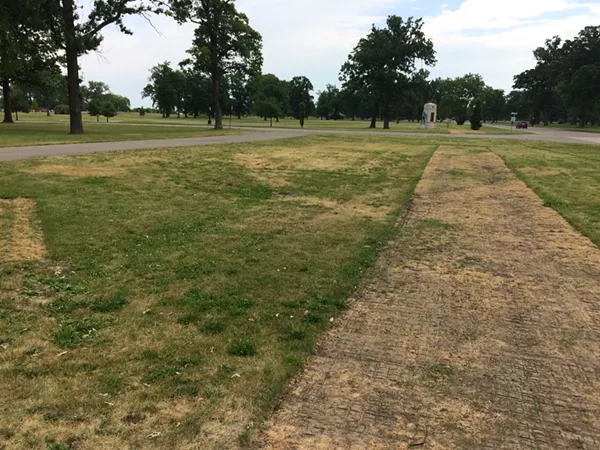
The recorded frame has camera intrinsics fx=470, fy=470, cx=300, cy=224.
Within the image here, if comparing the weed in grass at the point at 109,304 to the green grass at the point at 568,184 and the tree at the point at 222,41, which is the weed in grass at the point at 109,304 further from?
the tree at the point at 222,41

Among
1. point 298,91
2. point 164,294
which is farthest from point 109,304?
point 298,91

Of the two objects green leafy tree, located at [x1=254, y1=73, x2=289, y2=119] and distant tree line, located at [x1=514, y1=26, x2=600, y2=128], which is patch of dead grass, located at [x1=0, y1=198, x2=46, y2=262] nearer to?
distant tree line, located at [x1=514, y1=26, x2=600, y2=128]

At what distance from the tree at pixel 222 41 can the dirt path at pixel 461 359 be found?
37.2 metres

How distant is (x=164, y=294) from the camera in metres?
4.74

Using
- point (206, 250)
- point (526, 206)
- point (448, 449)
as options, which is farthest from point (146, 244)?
point (526, 206)

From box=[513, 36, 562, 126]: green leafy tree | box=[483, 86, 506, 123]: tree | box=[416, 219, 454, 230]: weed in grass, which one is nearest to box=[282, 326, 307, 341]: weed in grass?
box=[416, 219, 454, 230]: weed in grass

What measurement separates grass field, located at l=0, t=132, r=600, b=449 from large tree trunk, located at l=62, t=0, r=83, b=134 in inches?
739

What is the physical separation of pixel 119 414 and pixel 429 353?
2.25m

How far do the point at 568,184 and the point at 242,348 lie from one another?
12.6 m

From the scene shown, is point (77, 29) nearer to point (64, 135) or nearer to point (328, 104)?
point (64, 135)

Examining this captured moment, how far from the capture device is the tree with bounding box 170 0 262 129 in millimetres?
39688

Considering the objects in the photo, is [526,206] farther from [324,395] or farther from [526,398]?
[324,395]

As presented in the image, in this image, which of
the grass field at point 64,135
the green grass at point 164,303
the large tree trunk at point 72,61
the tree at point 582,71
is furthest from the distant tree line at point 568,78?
the green grass at point 164,303

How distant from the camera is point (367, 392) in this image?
310cm
